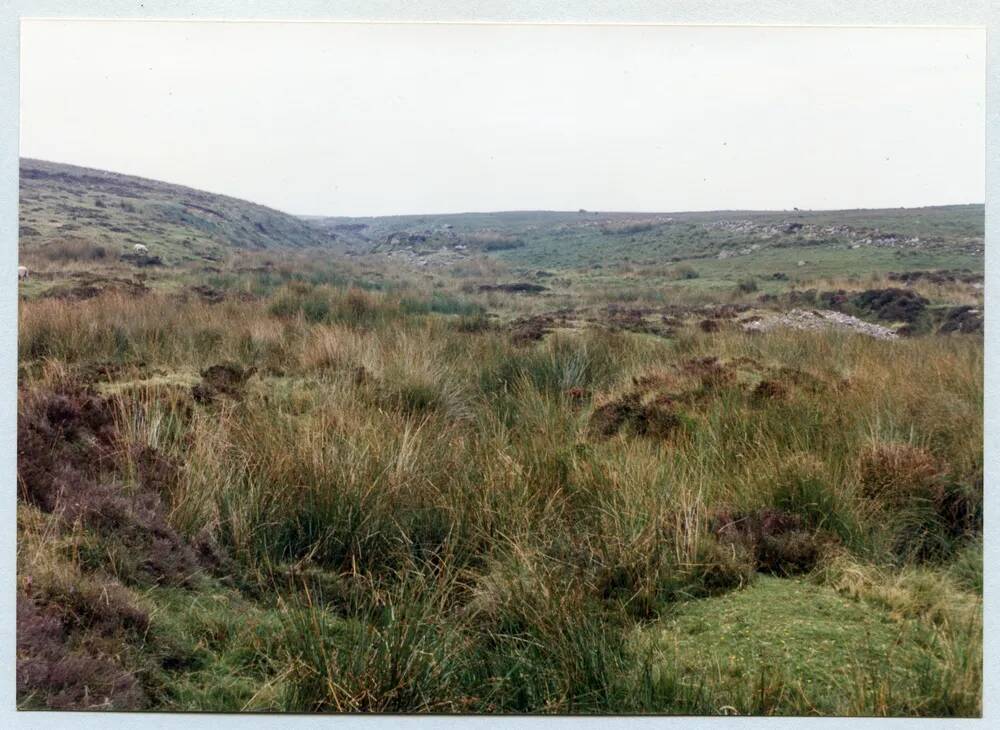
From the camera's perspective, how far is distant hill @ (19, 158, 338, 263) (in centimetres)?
441

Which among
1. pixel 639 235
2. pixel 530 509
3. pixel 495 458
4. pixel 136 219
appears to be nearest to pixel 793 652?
pixel 530 509

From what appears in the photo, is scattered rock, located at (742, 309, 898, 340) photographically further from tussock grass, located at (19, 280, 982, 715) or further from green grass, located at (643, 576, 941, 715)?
green grass, located at (643, 576, 941, 715)

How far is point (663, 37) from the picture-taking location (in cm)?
430

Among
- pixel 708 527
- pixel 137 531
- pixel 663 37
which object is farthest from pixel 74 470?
pixel 663 37

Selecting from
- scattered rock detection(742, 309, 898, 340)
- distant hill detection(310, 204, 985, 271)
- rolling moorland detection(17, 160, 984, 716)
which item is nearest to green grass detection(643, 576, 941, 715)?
rolling moorland detection(17, 160, 984, 716)

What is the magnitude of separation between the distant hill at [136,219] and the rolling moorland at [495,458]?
0.03m

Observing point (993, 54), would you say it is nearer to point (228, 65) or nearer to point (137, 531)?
point (228, 65)

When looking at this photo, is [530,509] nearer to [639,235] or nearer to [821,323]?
[639,235]

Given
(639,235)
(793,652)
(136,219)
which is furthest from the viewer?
(639,235)

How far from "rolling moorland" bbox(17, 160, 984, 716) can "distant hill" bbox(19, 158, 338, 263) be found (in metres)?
0.03

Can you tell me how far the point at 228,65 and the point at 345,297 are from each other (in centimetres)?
205

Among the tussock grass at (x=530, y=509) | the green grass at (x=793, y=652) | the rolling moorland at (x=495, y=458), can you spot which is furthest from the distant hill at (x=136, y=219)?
the green grass at (x=793, y=652)

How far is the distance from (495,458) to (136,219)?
106 inches

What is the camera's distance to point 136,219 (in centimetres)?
509
